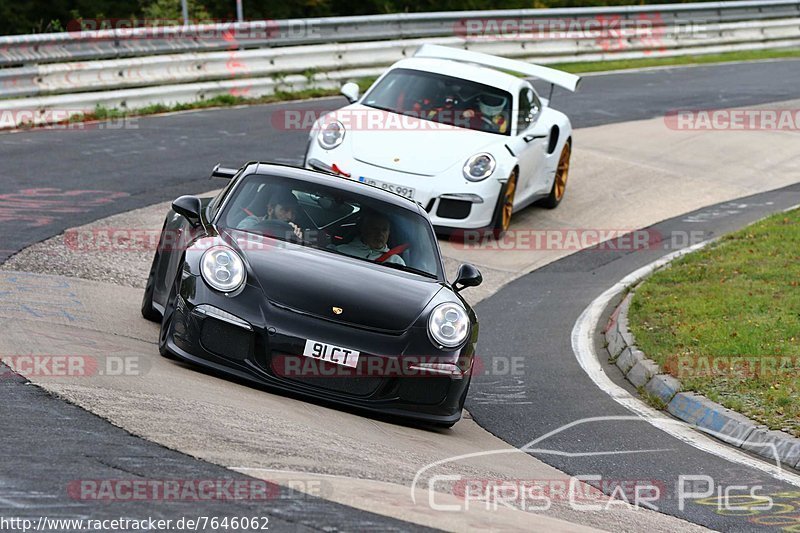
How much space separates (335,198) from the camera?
8203mm

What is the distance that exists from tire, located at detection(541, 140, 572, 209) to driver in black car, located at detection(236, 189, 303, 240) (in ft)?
24.5

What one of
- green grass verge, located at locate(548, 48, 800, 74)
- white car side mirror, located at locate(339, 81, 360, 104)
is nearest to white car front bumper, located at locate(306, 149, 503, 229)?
white car side mirror, located at locate(339, 81, 360, 104)

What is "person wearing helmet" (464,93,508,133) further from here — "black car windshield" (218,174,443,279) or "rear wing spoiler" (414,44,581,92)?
"black car windshield" (218,174,443,279)

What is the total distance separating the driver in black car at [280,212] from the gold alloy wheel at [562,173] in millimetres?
7597

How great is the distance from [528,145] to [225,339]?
7.73 m

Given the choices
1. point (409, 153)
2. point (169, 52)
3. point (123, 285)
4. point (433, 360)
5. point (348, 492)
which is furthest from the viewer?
point (169, 52)

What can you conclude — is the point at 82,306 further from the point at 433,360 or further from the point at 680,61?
the point at 680,61

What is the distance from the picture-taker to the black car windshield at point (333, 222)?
7.88m

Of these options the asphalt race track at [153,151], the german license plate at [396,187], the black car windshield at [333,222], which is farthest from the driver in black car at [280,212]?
the german license plate at [396,187]

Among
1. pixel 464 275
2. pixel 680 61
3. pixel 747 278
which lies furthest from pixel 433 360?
pixel 680 61

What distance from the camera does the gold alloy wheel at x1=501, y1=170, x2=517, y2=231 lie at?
13.2 meters

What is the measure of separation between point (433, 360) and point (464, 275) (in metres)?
1.06

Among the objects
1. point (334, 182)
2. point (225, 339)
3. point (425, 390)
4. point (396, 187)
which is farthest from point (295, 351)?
point (396, 187)

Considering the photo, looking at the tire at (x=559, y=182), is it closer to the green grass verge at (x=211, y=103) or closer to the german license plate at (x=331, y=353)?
the green grass verge at (x=211, y=103)
